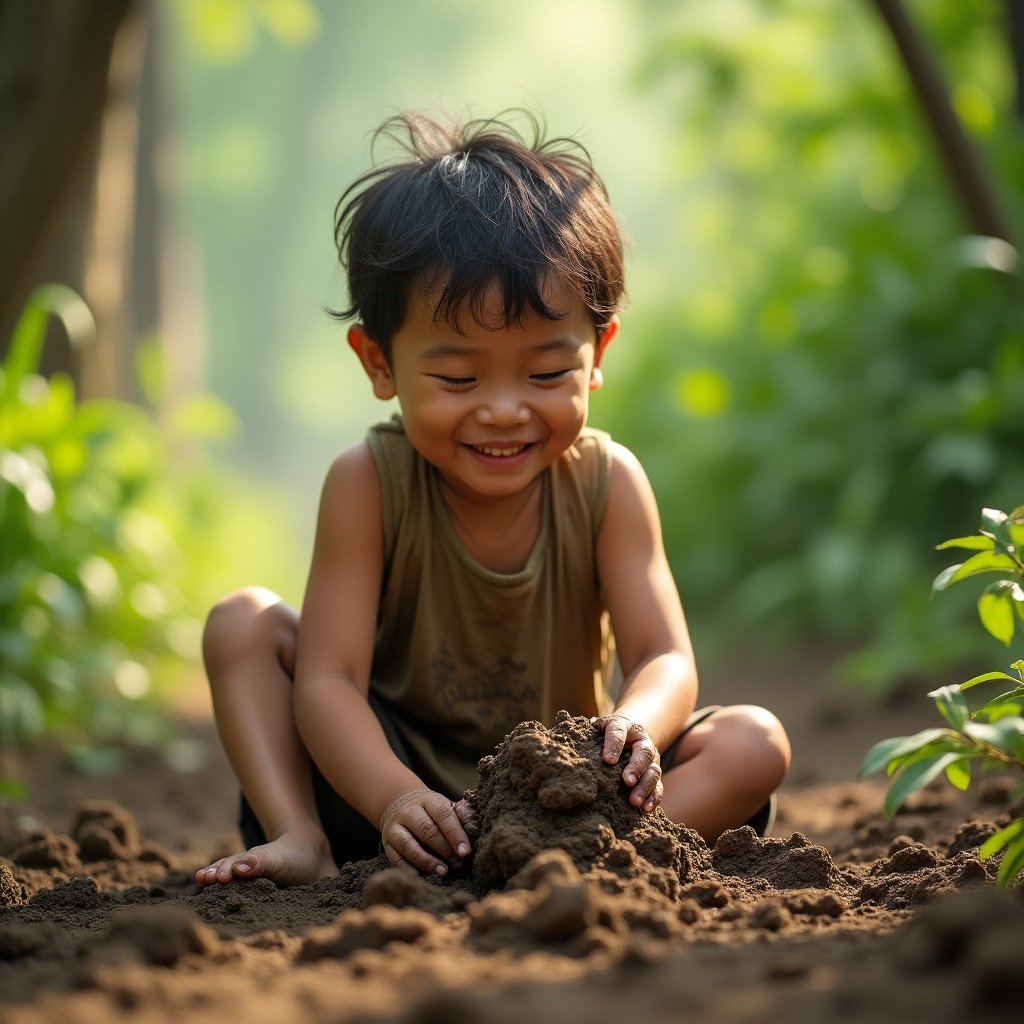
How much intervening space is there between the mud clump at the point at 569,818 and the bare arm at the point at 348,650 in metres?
0.17

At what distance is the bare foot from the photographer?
7.50 feet

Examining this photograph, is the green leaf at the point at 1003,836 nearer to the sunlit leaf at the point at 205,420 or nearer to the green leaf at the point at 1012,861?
the green leaf at the point at 1012,861

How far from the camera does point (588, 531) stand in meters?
2.75

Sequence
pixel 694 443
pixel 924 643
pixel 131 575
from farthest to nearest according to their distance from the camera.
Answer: pixel 694 443, pixel 131 575, pixel 924 643

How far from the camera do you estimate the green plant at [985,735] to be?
1.64 meters

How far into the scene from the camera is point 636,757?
2125 millimetres

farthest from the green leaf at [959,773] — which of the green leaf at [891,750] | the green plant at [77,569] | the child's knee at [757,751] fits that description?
the green plant at [77,569]

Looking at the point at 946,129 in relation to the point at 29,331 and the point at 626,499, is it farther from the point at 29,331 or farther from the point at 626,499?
the point at 29,331

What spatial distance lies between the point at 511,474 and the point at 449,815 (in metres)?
0.66

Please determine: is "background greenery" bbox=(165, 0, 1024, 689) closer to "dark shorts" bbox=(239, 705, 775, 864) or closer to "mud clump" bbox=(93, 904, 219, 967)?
"dark shorts" bbox=(239, 705, 775, 864)

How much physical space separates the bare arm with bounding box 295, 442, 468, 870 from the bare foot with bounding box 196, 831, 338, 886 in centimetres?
12

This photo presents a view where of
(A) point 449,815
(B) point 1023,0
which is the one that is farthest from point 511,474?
(B) point 1023,0

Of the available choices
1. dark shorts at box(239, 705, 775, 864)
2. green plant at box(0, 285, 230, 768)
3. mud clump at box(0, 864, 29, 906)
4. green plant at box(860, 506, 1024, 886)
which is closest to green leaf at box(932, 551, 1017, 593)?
green plant at box(860, 506, 1024, 886)

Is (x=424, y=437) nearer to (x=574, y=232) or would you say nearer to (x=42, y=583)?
(x=574, y=232)
